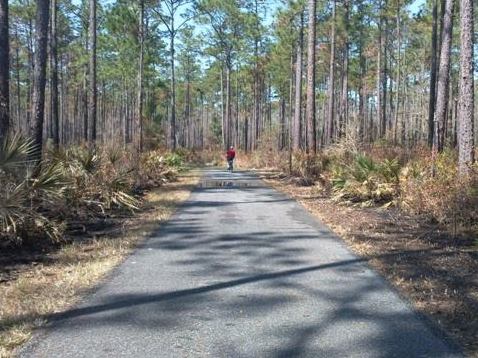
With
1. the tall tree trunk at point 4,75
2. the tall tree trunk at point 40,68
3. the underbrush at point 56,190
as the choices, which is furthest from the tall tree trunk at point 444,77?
the tall tree trunk at point 4,75

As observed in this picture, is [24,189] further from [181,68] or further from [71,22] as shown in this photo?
[181,68]

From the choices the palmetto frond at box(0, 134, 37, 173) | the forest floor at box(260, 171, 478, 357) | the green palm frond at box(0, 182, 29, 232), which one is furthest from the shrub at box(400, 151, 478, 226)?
the palmetto frond at box(0, 134, 37, 173)

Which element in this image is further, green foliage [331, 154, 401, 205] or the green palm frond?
green foliage [331, 154, 401, 205]

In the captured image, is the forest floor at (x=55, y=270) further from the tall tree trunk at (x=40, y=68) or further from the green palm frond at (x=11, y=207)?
the tall tree trunk at (x=40, y=68)

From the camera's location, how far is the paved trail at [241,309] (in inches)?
168

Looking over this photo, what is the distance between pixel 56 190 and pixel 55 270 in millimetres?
2896

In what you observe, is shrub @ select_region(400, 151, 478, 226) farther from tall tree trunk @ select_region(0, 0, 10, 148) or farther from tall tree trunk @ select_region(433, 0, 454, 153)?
tall tree trunk @ select_region(0, 0, 10, 148)

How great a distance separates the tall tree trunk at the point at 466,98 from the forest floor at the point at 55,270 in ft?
22.5

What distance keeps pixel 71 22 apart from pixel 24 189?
40.7 metres

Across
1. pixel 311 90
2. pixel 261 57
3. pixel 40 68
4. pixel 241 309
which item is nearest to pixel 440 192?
pixel 241 309

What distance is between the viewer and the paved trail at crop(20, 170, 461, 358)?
14.0 ft

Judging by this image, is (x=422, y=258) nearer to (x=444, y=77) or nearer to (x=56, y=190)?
(x=56, y=190)

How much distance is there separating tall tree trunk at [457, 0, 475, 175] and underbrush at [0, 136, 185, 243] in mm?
7926

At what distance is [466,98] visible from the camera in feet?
40.0
